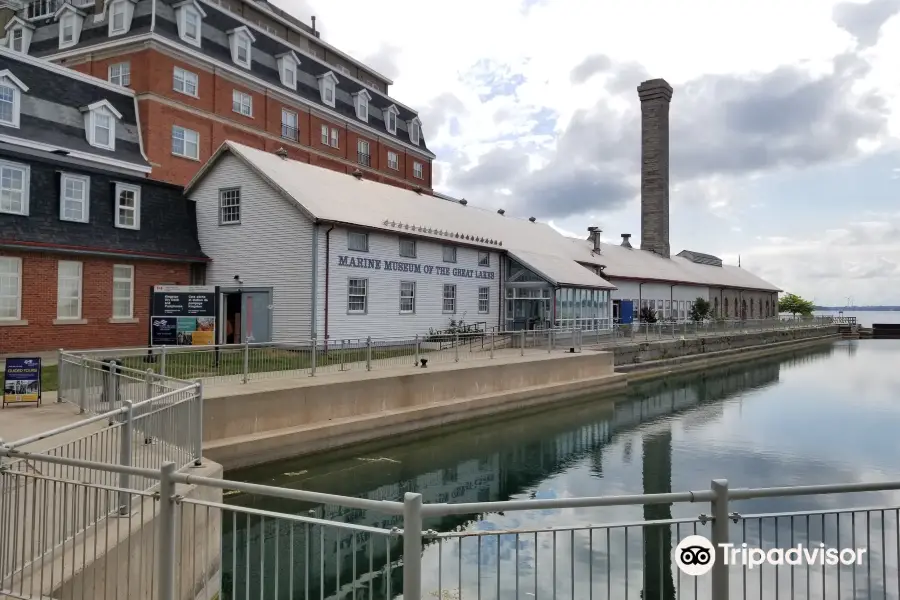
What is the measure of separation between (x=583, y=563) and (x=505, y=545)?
1414mm

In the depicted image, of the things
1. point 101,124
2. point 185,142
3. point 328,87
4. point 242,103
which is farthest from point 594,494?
point 328,87

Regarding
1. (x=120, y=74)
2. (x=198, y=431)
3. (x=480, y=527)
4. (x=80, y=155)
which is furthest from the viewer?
(x=120, y=74)

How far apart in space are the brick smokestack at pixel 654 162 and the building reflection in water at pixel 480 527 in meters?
39.0

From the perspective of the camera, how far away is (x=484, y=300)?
34.1 meters

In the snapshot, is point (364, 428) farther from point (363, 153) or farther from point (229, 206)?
point (363, 153)

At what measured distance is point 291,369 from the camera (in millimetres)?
17531

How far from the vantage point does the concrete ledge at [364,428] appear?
555 inches

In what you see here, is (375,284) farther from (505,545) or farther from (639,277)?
(639,277)

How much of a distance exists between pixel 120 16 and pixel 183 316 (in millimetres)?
26612

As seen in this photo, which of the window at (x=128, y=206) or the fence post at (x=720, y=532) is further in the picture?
the window at (x=128, y=206)

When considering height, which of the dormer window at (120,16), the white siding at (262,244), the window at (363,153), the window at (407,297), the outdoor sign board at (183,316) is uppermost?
the dormer window at (120,16)

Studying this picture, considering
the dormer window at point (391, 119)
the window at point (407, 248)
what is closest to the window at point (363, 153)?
the dormer window at point (391, 119)

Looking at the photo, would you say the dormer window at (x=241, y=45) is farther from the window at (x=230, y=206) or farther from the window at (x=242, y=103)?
the window at (x=230, y=206)

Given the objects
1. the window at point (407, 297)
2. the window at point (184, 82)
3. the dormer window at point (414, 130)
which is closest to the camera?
the window at point (407, 297)
